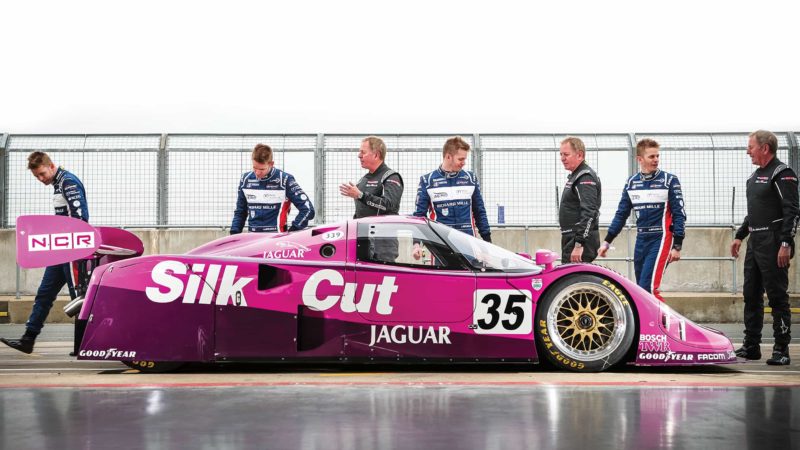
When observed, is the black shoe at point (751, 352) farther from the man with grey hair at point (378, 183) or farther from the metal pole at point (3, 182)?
the metal pole at point (3, 182)

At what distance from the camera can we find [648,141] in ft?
29.0

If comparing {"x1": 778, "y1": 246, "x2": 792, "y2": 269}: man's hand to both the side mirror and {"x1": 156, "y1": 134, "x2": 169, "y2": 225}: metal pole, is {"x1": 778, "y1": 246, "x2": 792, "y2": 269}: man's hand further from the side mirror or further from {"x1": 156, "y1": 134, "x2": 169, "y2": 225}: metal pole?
{"x1": 156, "y1": 134, "x2": 169, "y2": 225}: metal pole

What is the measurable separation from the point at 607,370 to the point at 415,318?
1.29 m

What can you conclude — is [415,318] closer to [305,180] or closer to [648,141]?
[648,141]

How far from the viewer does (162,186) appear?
1563cm

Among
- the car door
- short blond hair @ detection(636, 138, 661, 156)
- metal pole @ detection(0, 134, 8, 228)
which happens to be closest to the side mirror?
the car door

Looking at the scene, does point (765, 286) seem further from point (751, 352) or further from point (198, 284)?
point (198, 284)

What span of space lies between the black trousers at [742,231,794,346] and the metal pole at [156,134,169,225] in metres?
9.91

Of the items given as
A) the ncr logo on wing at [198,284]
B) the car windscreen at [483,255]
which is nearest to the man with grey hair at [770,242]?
the car windscreen at [483,255]

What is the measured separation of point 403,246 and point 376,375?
0.95 meters

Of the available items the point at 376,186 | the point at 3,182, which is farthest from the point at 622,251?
the point at 3,182

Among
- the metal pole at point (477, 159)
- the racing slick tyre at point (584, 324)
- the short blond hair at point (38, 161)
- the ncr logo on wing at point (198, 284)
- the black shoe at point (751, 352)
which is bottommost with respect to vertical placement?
the black shoe at point (751, 352)

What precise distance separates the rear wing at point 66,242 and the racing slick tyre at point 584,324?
2890mm

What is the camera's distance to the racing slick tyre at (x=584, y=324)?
6.63m
